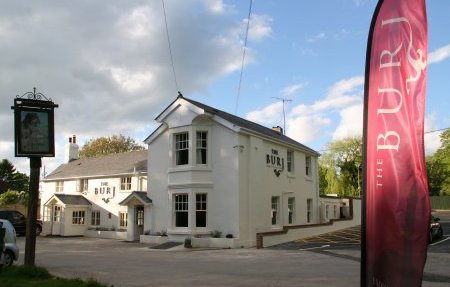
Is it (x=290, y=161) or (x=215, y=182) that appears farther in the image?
(x=290, y=161)

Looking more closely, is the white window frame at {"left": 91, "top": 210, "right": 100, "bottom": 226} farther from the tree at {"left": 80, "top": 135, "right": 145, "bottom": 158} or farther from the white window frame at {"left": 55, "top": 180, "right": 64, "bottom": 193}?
the tree at {"left": 80, "top": 135, "right": 145, "bottom": 158}

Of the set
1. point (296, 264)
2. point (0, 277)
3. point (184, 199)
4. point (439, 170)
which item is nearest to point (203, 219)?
point (184, 199)

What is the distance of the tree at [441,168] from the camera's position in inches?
3002

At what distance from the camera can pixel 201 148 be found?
26.7m

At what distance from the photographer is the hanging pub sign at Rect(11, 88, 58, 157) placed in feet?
48.5

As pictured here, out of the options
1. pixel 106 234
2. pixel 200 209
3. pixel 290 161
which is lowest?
Result: pixel 106 234

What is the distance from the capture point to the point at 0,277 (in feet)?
39.5

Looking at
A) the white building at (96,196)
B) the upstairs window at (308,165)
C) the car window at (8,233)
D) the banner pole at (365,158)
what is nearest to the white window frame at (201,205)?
the white building at (96,196)

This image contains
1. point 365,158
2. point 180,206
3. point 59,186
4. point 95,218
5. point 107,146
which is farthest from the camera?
point 107,146

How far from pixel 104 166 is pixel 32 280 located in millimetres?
29094

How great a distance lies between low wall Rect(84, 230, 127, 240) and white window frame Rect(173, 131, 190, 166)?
362 inches

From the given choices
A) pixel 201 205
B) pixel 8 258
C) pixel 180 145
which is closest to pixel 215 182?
pixel 201 205

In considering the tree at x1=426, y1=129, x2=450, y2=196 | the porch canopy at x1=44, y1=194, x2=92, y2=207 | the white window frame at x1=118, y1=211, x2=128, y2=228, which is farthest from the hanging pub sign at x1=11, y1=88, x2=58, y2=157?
the tree at x1=426, y1=129, x2=450, y2=196

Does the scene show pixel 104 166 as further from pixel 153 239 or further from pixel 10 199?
pixel 10 199
